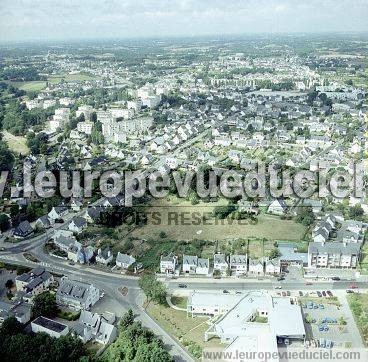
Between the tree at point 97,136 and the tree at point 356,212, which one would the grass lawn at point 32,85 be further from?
the tree at point 356,212

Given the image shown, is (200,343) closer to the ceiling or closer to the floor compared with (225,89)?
closer to the floor

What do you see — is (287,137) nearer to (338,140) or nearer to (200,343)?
(338,140)

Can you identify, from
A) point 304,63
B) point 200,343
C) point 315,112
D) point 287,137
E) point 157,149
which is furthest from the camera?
point 304,63

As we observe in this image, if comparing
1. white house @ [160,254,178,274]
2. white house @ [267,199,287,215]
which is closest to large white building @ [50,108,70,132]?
white house @ [267,199,287,215]

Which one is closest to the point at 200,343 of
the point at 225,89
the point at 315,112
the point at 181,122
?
the point at 181,122

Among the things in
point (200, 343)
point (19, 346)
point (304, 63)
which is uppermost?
point (304, 63)

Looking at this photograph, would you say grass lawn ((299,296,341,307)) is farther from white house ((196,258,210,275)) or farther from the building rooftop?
the building rooftop

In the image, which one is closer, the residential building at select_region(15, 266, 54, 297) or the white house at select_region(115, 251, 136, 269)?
the residential building at select_region(15, 266, 54, 297)
